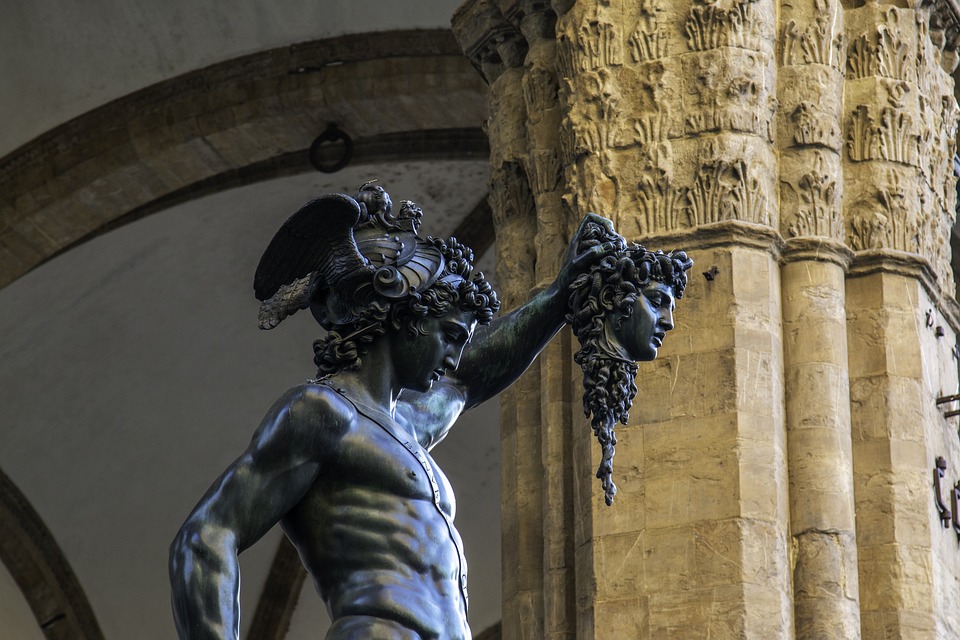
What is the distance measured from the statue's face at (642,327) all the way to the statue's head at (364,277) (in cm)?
23

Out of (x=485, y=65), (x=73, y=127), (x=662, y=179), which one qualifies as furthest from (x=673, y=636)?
(x=73, y=127)

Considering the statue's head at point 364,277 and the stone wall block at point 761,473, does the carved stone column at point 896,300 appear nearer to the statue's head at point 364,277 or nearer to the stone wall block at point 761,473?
the stone wall block at point 761,473

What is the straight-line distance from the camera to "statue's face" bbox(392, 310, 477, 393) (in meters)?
4.09

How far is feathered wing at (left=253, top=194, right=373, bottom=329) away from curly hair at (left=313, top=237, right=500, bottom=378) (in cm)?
7

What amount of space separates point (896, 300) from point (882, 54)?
92 centimetres

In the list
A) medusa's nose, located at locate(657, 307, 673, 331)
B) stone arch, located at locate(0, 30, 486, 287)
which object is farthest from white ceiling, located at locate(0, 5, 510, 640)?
medusa's nose, located at locate(657, 307, 673, 331)

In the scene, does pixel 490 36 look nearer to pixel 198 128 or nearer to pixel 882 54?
pixel 882 54

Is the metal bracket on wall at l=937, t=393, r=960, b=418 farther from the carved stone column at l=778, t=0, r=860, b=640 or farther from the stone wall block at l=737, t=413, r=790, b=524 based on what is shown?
the stone wall block at l=737, t=413, r=790, b=524

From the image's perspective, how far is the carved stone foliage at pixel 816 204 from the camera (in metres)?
8.35

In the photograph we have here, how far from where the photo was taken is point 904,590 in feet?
26.3

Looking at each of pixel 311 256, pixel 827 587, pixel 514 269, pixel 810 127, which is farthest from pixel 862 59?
pixel 311 256

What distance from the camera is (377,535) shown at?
153 inches

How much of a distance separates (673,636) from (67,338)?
9.63 meters

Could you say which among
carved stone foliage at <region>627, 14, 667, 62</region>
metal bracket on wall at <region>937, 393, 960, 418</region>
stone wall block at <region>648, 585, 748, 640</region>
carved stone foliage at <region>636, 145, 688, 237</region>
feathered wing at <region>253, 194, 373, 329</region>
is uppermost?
carved stone foliage at <region>627, 14, 667, 62</region>
